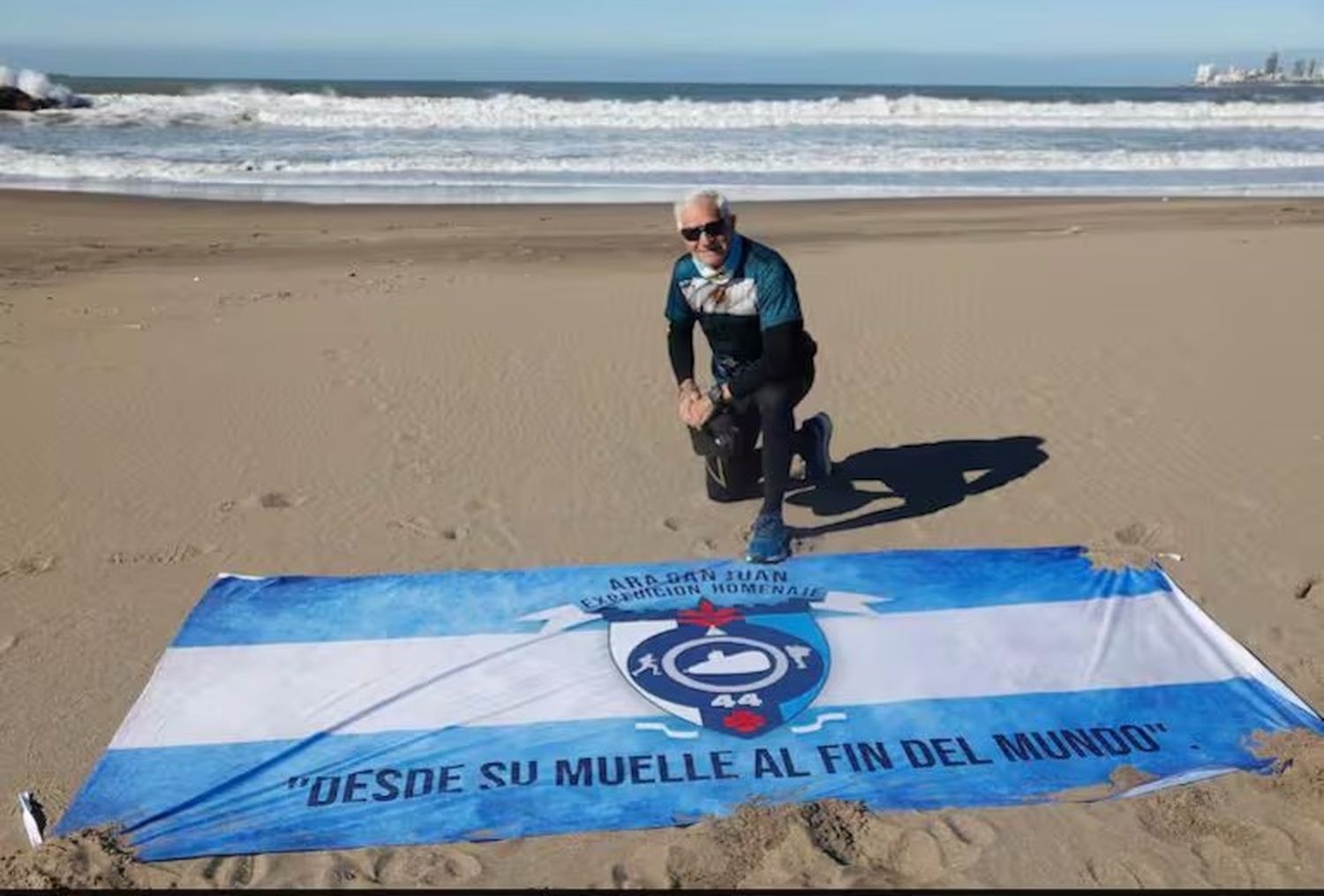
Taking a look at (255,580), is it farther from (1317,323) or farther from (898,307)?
(1317,323)

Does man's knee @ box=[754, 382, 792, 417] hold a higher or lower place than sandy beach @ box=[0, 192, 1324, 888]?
higher

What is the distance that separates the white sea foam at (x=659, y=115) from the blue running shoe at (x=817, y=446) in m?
24.4

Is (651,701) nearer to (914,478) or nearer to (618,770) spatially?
(618,770)

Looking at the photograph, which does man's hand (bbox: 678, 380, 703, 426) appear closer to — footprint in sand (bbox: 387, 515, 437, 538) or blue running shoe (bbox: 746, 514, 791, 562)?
blue running shoe (bbox: 746, 514, 791, 562)

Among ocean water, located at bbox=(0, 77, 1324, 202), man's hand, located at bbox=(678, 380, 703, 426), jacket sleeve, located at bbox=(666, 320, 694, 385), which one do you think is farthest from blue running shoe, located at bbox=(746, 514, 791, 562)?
ocean water, located at bbox=(0, 77, 1324, 202)

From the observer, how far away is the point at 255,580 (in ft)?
13.7

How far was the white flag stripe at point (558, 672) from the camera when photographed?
3.27 metres

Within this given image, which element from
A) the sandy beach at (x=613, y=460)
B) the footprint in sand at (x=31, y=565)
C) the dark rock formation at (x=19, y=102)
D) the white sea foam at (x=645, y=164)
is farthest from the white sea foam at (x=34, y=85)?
the footprint in sand at (x=31, y=565)

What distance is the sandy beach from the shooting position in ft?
9.16

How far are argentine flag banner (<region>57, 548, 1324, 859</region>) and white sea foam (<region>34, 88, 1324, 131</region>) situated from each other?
1000 inches

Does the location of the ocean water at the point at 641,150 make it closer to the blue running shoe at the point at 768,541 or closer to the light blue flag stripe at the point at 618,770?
the blue running shoe at the point at 768,541

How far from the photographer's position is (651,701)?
3.34 meters

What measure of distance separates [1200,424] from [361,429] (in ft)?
14.7

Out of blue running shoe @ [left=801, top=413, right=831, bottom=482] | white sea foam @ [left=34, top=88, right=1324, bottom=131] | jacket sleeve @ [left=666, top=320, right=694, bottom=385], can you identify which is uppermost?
white sea foam @ [left=34, top=88, right=1324, bottom=131]
